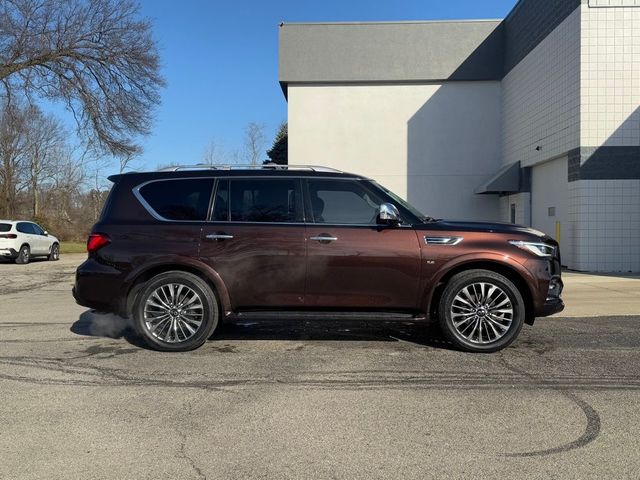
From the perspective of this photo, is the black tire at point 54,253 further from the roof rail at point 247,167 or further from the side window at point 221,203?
the side window at point 221,203

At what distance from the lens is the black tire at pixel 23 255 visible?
779 inches

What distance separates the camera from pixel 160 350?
5.94 metres

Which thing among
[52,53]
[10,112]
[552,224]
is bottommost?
[552,224]

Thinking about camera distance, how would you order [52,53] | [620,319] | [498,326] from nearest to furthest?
[498,326] < [620,319] < [52,53]

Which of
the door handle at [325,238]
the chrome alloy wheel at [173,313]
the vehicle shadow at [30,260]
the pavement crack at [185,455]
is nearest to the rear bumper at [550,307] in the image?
the door handle at [325,238]

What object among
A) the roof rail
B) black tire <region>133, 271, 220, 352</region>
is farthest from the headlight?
black tire <region>133, 271, 220, 352</region>

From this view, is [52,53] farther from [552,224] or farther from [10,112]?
[552,224]

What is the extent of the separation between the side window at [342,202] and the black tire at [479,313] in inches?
45.3

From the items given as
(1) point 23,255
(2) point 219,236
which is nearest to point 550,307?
(2) point 219,236

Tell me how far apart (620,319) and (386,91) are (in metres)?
16.9

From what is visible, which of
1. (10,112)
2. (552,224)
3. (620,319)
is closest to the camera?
(620,319)

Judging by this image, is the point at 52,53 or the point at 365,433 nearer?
the point at 365,433

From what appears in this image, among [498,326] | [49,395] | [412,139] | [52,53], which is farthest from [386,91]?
[49,395]

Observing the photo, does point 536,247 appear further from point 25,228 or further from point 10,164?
point 10,164
